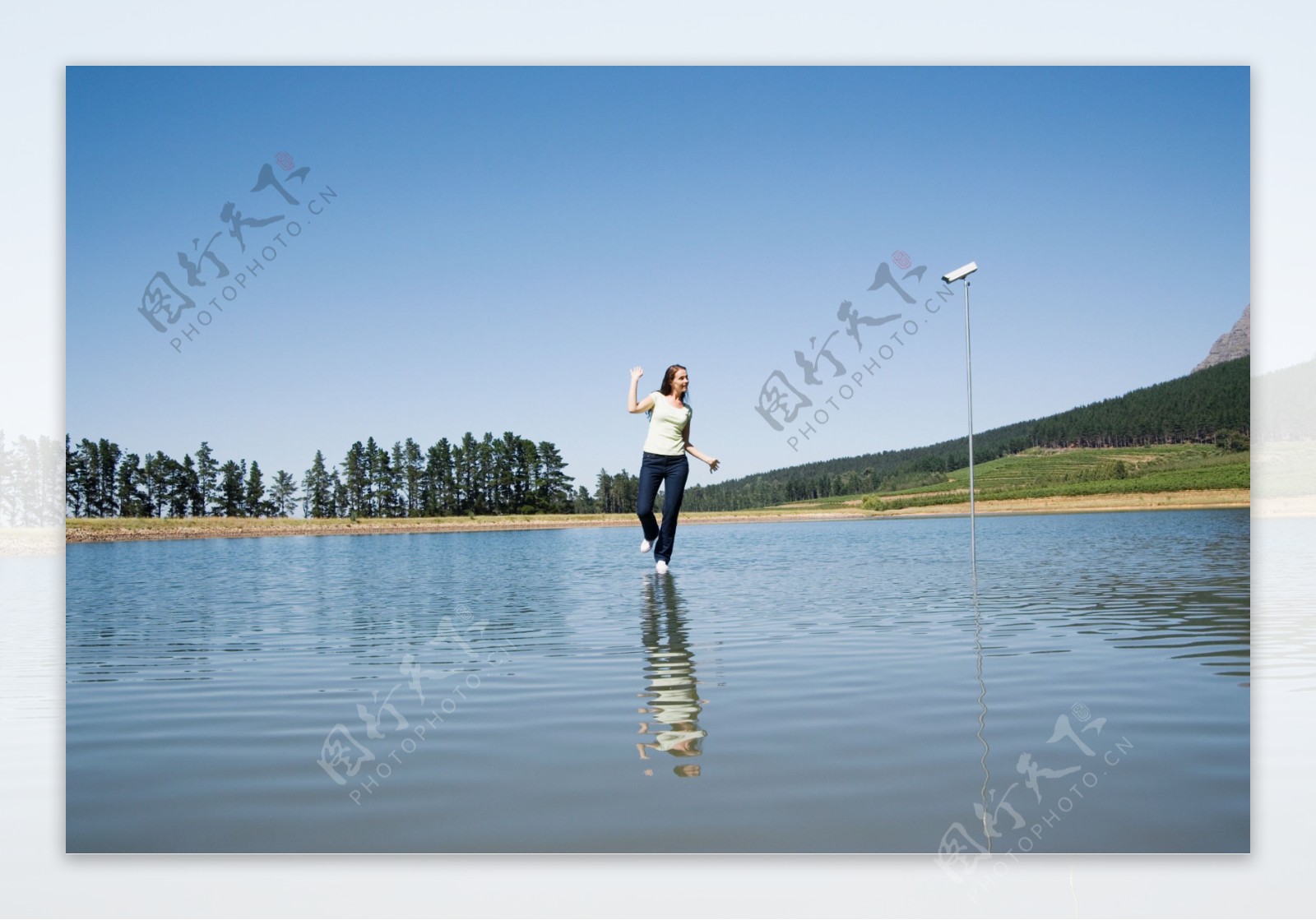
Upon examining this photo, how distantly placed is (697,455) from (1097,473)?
152 feet

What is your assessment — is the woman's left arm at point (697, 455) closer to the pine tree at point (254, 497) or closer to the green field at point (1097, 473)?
the pine tree at point (254, 497)

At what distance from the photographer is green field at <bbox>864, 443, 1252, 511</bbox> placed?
37906mm

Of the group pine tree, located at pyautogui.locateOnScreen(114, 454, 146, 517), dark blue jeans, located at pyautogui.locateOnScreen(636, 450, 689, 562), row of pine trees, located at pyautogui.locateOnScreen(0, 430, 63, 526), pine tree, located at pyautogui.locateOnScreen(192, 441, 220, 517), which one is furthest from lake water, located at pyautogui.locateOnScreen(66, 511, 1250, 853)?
pine tree, located at pyautogui.locateOnScreen(192, 441, 220, 517)

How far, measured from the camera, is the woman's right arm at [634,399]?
8.01m

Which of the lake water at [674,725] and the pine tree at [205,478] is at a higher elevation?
the pine tree at [205,478]

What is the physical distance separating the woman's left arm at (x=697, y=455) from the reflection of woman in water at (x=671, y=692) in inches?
71.3

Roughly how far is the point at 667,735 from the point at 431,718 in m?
1.07

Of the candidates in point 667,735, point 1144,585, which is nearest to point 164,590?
point 667,735

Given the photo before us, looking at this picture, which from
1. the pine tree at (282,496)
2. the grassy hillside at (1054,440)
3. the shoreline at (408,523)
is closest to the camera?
the shoreline at (408,523)

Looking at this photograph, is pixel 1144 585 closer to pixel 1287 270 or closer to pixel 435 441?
pixel 1287 270

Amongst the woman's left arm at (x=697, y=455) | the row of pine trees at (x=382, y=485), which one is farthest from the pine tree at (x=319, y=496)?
the woman's left arm at (x=697, y=455)

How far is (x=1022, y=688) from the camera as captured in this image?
171 inches

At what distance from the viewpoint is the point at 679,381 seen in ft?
28.1

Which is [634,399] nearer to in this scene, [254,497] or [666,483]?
[666,483]
